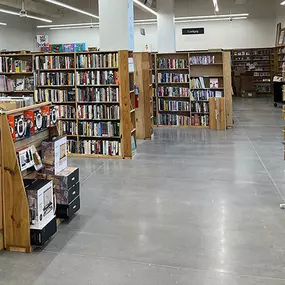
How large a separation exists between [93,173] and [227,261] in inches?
135

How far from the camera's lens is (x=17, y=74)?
7.93m

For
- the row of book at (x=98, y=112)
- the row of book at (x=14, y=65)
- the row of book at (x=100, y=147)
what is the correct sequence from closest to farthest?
1. the row of book at (x=98, y=112)
2. the row of book at (x=100, y=147)
3. the row of book at (x=14, y=65)

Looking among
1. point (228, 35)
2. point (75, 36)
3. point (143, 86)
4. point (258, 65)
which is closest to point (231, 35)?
point (228, 35)

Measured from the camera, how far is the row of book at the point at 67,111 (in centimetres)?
750

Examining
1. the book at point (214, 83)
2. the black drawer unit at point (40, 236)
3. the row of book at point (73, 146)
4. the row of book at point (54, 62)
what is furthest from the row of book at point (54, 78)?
the book at point (214, 83)

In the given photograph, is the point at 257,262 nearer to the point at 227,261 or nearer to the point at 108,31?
the point at 227,261

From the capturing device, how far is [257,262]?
318cm

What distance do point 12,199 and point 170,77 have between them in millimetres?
8120

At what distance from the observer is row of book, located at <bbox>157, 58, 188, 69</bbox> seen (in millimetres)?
10836

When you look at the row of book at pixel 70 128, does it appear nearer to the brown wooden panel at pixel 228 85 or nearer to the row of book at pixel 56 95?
the row of book at pixel 56 95

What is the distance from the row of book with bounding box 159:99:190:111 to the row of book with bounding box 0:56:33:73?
173 inches

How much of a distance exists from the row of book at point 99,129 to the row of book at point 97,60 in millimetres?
1109

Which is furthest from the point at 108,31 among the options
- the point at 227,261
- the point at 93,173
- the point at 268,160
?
the point at 227,261

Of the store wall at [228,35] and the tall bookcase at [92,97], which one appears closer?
the tall bookcase at [92,97]
